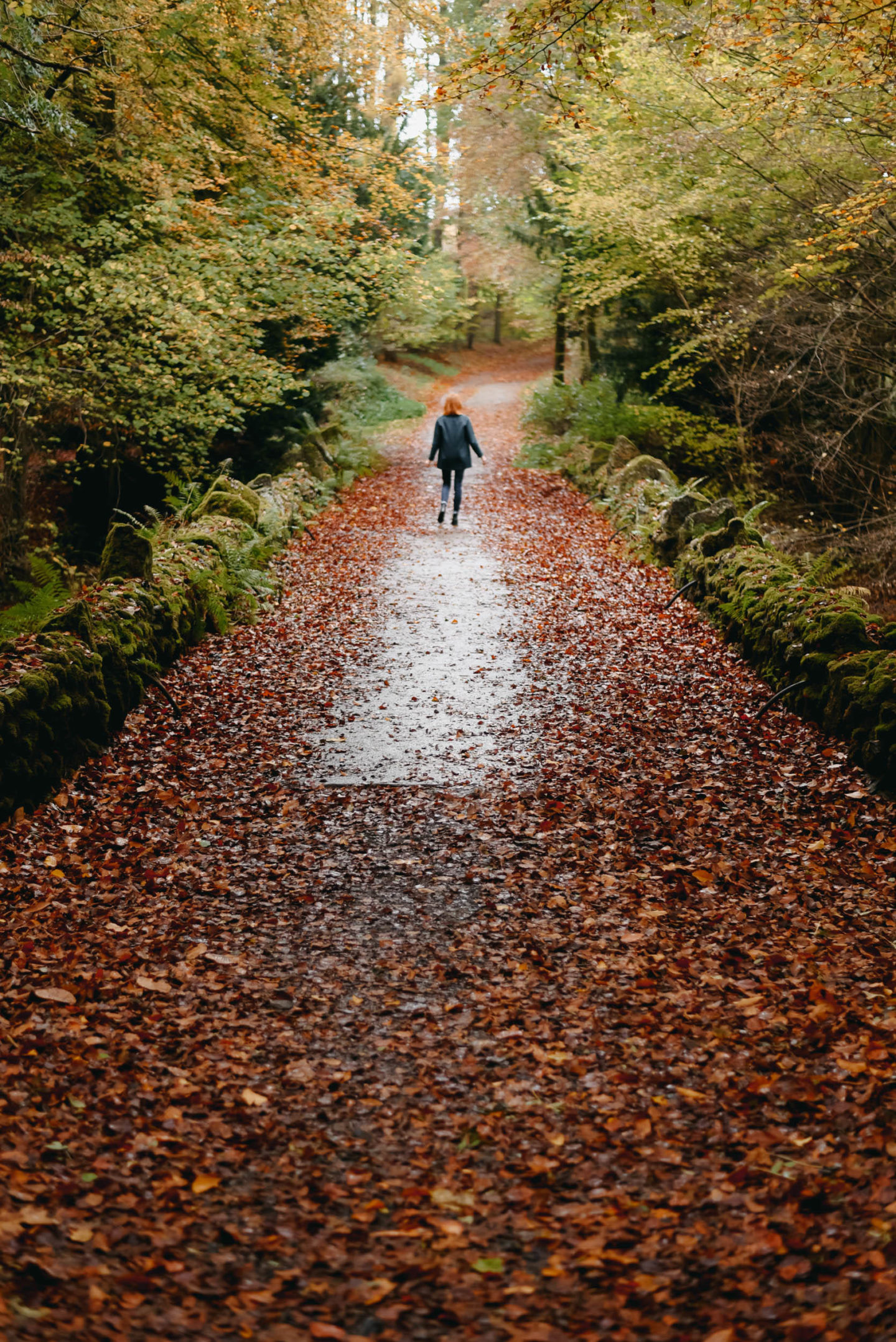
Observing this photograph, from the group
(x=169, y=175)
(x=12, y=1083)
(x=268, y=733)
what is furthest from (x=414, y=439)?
(x=12, y=1083)

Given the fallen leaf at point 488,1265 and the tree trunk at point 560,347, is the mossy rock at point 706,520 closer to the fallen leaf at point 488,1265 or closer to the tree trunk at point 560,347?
the fallen leaf at point 488,1265

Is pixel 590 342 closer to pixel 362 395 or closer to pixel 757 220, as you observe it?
pixel 362 395

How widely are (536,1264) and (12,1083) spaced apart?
216cm

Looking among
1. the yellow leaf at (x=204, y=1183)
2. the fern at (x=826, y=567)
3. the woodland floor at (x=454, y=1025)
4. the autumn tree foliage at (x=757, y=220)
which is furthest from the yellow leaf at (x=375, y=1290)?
the fern at (x=826, y=567)

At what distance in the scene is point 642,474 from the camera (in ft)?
50.4

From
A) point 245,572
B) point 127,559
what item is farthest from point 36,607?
point 245,572

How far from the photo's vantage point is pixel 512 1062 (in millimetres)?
4125

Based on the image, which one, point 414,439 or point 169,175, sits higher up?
point 169,175

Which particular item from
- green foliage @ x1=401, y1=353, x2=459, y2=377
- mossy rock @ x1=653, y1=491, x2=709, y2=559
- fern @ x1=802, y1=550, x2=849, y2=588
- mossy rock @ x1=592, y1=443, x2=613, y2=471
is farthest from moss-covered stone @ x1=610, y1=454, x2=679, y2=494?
green foliage @ x1=401, y1=353, x2=459, y2=377

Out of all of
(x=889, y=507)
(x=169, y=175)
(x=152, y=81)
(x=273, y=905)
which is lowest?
(x=273, y=905)

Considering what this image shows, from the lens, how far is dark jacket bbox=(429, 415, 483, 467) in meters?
14.4

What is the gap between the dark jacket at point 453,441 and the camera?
47.3 feet

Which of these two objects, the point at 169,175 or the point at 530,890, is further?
the point at 169,175

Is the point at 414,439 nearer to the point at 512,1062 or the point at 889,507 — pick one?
the point at 889,507
